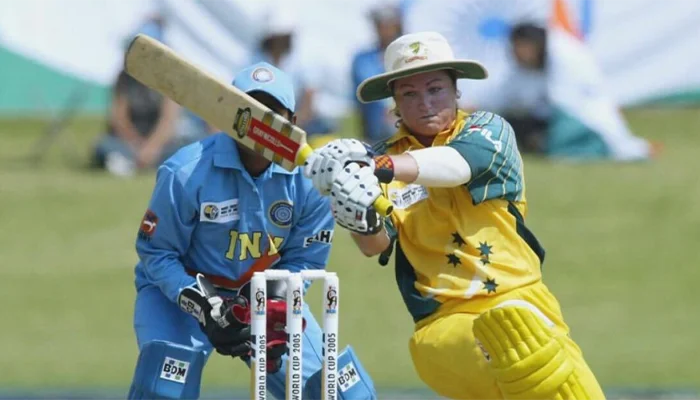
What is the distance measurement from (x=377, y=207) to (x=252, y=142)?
0.50 metres

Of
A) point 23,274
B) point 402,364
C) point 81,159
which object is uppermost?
point 81,159

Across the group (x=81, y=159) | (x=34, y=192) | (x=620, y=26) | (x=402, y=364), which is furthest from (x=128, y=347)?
(x=620, y=26)

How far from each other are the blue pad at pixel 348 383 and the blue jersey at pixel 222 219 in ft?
1.33

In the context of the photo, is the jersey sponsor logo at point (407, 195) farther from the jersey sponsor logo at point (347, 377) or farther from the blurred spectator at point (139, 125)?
the blurred spectator at point (139, 125)

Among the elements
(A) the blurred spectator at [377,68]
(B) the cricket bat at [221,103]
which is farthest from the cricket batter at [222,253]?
(A) the blurred spectator at [377,68]

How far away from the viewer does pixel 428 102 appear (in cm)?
471

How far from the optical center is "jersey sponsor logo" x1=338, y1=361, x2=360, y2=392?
4.93 metres

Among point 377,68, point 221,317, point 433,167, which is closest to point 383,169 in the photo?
point 433,167

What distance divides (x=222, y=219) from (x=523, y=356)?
1.17m

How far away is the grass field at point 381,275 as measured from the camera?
28.1 ft

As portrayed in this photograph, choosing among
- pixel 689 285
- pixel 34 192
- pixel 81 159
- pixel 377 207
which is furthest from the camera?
pixel 81 159

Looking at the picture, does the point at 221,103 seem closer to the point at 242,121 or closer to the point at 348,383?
the point at 242,121

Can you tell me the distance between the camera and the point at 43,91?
13.2m

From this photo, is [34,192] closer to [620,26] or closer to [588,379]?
[620,26]
